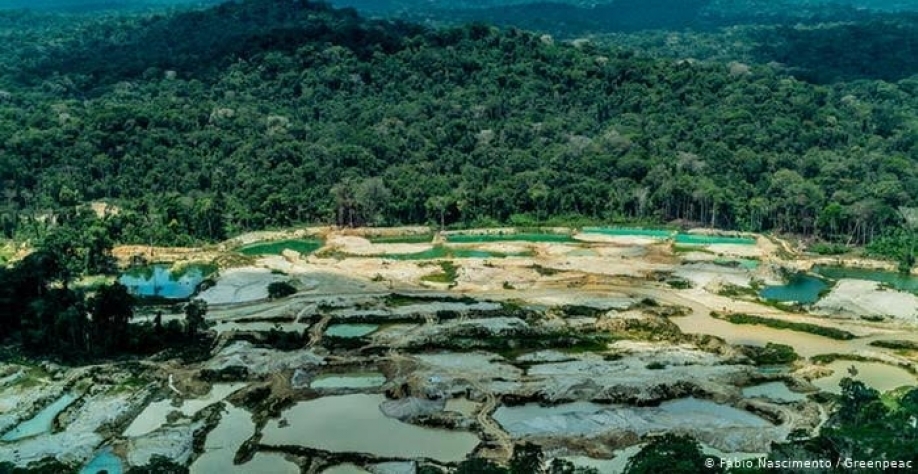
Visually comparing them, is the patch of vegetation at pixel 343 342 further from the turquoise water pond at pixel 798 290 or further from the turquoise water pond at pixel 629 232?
the turquoise water pond at pixel 629 232

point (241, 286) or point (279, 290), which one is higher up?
point (279, 290)

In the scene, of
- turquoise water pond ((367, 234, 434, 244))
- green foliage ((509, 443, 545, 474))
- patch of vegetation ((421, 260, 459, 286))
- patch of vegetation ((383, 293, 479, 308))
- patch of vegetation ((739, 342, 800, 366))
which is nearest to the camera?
green foliage ((509, 443, 545, 474))

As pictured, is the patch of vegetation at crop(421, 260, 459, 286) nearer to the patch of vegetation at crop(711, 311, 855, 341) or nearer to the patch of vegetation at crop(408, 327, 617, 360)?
the patch of vegetation at crop(408, 327, 617, 360)

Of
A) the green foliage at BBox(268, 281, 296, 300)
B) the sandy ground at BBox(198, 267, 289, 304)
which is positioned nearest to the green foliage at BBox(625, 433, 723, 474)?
the green foliage at BBox(268, 281, 296, 300)

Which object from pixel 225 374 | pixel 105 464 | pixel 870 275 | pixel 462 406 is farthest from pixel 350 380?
pixel 870 275

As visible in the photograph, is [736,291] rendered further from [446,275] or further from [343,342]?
[343,342]
